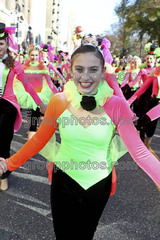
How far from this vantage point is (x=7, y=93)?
129 inches

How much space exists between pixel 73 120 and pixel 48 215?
1673mm

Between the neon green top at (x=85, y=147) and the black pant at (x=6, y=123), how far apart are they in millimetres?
1766

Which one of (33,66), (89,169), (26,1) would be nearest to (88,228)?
(89,169)

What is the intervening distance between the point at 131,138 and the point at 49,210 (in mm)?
1814

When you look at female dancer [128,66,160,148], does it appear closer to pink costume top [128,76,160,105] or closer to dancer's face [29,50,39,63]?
pink costume top [128,76,160,105]

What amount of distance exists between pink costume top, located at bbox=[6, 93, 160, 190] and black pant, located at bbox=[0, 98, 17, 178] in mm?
1573

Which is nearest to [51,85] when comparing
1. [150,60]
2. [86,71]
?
[150,60]

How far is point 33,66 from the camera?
18.7ft

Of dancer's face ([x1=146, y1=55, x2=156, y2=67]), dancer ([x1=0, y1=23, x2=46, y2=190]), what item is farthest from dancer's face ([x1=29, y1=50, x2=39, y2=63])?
dancer's face ([x1=146, y1=55, x2=156, y2=67])

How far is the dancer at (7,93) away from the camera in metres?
3.19

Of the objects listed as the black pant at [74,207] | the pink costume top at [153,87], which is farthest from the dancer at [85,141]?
the pink costume top at [153,87]

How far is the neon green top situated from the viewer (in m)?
1.60

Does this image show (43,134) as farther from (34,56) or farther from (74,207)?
(34,56)

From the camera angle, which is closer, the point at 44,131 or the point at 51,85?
the point at 44,131
